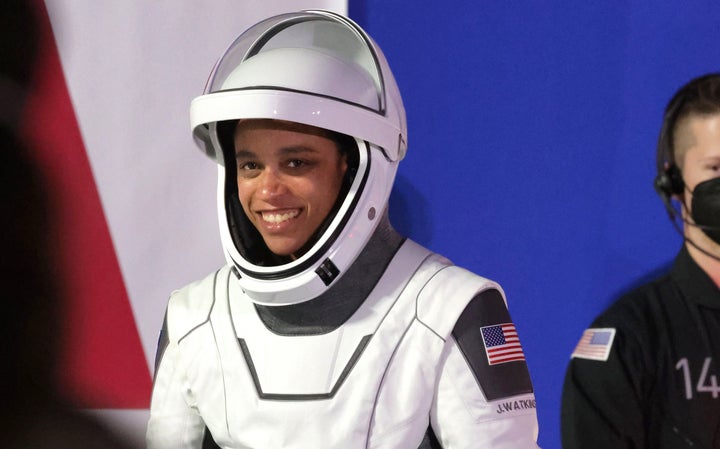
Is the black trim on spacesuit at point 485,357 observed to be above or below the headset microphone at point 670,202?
below

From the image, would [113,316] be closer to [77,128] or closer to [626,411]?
[77,128]

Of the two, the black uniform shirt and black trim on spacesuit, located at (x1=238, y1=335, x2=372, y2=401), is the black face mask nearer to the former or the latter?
the black uniform shirt

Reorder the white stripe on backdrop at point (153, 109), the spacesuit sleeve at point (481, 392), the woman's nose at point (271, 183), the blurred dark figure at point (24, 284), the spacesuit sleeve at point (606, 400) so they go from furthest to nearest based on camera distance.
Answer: the white stripe on backdrop at point (153, 109) < the spacesuit sleeve at point (606, 400) < the woman's nose at point (271, 183) < the spacesuit sleeve at point (481, 392) < the blurred dark figure at point (24, 284)

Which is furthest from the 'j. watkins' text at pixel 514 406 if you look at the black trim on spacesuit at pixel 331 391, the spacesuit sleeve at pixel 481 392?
the black trim on spacesuit at pixel 331 391

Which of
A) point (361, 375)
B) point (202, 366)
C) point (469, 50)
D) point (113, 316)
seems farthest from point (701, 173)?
point (113, 316)

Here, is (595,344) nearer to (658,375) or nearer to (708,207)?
(658,375)

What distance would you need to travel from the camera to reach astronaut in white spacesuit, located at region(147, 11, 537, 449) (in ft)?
5.01

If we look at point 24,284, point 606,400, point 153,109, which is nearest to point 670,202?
point 606,400

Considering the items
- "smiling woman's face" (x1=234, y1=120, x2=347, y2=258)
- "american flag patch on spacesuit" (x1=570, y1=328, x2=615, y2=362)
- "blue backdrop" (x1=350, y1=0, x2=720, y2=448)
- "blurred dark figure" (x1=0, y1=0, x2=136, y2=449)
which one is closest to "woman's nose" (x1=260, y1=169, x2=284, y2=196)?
"smiling woman's face" (x1=234, y1=120, x2=347, y2=258)

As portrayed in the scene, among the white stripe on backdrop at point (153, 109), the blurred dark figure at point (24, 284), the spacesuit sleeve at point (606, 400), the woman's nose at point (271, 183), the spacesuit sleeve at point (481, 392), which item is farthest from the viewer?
the white stripe on backdrop at point (153, 109)

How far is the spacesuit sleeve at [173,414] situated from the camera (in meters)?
1.68

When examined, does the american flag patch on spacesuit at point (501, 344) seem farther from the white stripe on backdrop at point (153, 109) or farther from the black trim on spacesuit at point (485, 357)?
the white stripe on backdrop at point (153, 109)

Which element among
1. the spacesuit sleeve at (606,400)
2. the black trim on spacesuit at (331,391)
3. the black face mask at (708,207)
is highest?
the black face mask at (708,207)

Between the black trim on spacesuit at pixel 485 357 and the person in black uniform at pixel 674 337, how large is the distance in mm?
258
